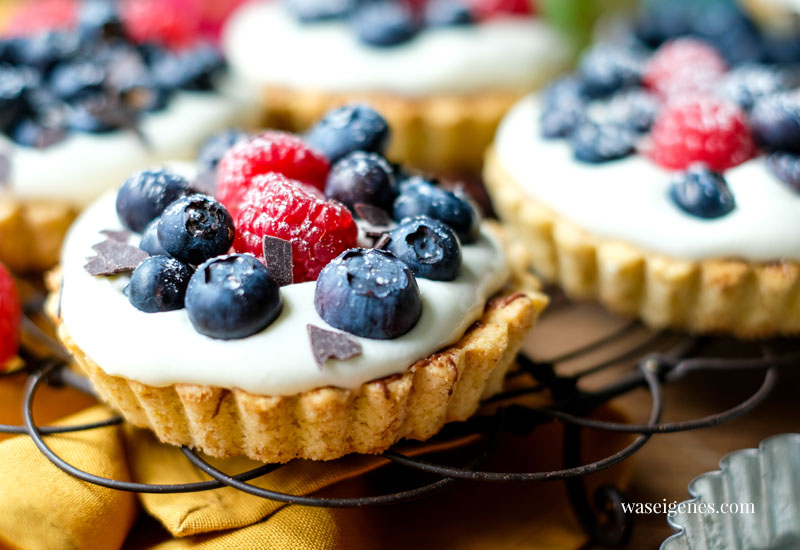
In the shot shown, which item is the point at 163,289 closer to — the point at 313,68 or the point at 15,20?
the point at 313,68

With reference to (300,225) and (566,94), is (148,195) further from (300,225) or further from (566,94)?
(566,94)

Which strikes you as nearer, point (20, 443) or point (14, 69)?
point (20, 443)

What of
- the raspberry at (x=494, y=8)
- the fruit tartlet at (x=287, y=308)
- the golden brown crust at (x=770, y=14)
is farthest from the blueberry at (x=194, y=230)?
the golden brown crust at (x=770, y=14)

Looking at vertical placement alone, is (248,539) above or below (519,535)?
above

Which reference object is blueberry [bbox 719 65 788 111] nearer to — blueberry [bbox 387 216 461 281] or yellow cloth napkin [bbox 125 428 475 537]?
blueberry [bbox 387 216 461 281]

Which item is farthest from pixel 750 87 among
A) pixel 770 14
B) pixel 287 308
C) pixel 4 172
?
pixel 4 172

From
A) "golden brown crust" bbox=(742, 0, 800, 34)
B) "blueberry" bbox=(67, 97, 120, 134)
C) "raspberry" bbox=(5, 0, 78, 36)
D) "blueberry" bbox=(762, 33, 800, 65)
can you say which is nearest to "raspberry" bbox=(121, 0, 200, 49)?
"raspberry" bbox=(5, 0, 78, 36)

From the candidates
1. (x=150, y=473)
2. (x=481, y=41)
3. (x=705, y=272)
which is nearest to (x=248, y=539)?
(x=150, y=473)
